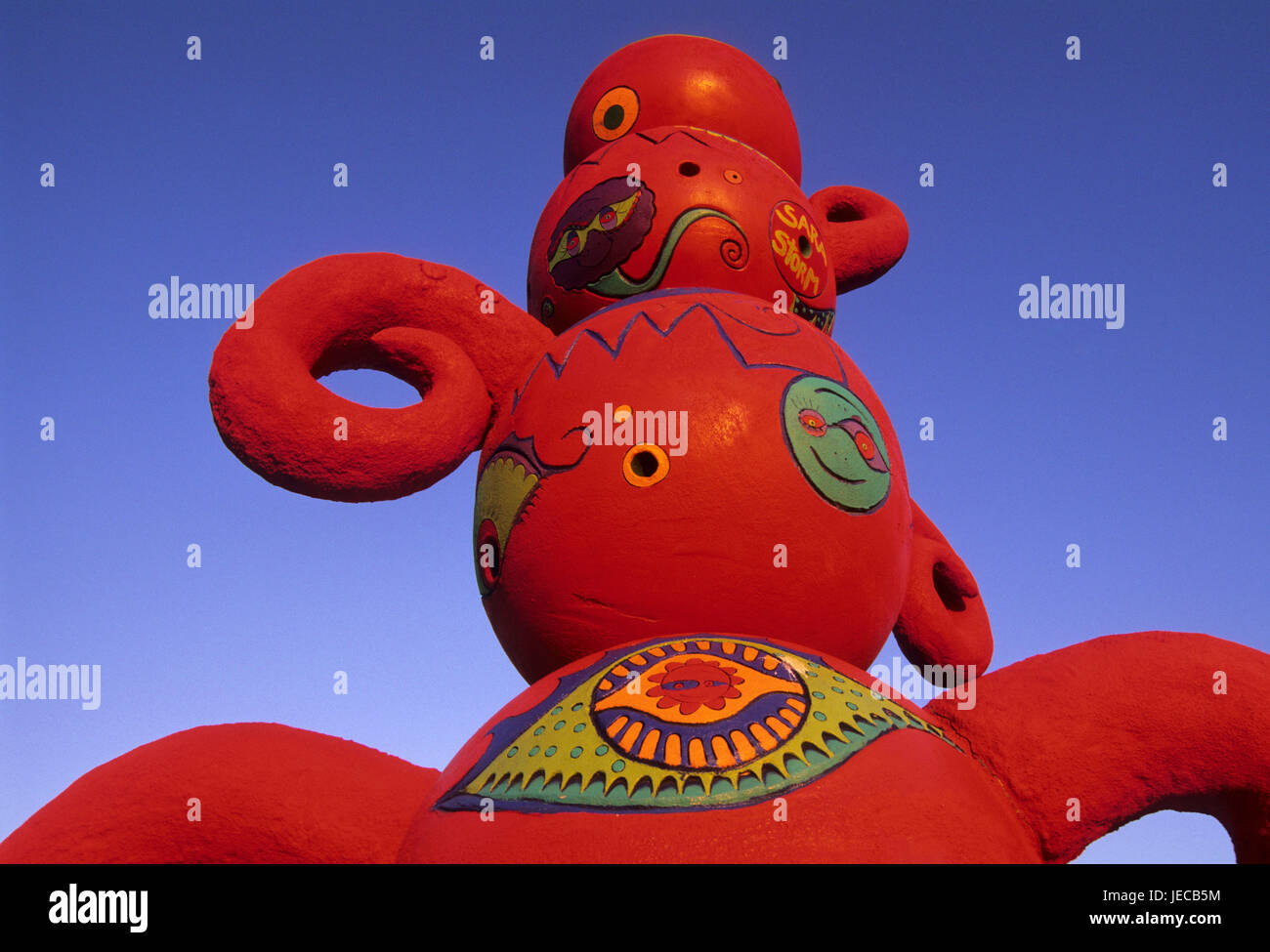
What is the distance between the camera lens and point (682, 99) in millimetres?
4289

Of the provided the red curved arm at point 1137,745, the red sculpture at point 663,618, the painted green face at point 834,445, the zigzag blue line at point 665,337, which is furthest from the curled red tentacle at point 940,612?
the red curved arm at point 1137,745

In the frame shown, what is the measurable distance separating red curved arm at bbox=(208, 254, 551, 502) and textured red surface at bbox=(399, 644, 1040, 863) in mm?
1280

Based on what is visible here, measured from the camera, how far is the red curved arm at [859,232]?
4.62 meters

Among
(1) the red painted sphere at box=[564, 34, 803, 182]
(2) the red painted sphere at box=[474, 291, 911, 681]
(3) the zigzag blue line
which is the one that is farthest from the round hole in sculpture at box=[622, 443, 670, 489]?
(1) the red painted sphere at box=[564, 34, 803, 182]

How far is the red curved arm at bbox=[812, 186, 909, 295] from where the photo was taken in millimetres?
4621

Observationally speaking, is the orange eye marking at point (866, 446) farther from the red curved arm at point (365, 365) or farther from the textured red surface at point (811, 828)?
the red curved arm at point (365, 365)

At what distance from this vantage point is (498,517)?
3.27 meters

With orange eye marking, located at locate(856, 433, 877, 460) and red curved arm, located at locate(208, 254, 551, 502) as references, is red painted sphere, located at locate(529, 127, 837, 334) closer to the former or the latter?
red curved arm, located at locate(208, 254, 551, 502)

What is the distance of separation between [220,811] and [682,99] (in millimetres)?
3120

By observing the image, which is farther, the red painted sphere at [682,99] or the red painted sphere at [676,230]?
the red painted sphere at [682,99]

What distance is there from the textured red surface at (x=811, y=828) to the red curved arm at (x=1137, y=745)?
199 mm
